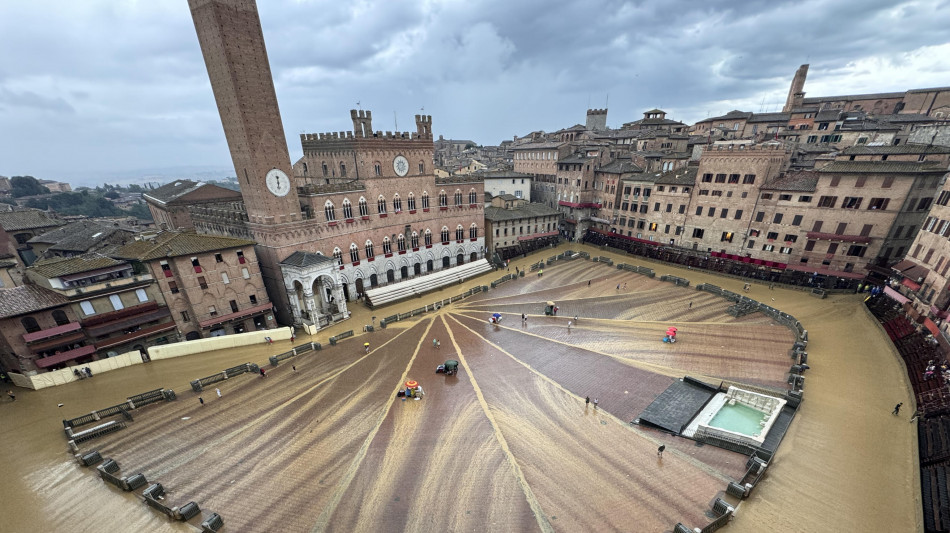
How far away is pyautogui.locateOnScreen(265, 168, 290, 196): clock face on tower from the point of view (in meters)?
34.7

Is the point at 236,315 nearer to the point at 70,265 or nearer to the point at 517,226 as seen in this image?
the point at 70,265

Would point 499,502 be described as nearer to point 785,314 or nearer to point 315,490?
point 315,490

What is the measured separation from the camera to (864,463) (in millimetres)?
18047

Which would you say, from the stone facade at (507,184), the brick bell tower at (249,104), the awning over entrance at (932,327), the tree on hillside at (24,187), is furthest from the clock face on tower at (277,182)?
the tree on hillside at (24,187)

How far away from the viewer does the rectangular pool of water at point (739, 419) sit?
835 inches

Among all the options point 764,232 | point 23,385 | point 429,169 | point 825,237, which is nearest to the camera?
point 23,385

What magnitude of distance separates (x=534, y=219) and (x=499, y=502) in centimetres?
5059

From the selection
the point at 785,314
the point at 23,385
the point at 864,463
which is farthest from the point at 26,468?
the point at 785,314

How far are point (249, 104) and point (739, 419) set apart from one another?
49.7 metres

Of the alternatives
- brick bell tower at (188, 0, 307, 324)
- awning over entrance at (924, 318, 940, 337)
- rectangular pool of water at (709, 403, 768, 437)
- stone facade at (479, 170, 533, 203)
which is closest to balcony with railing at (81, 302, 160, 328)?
brick bell tower at (188, 0, 307, 324)

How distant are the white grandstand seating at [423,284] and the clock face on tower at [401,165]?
51.6 ft

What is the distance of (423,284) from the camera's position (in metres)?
47.9

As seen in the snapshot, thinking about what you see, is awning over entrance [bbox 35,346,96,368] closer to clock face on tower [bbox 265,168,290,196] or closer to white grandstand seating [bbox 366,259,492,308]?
clock face on tower [bbox 265,168,290,196]

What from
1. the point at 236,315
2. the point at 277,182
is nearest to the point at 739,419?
the point at 236,315
